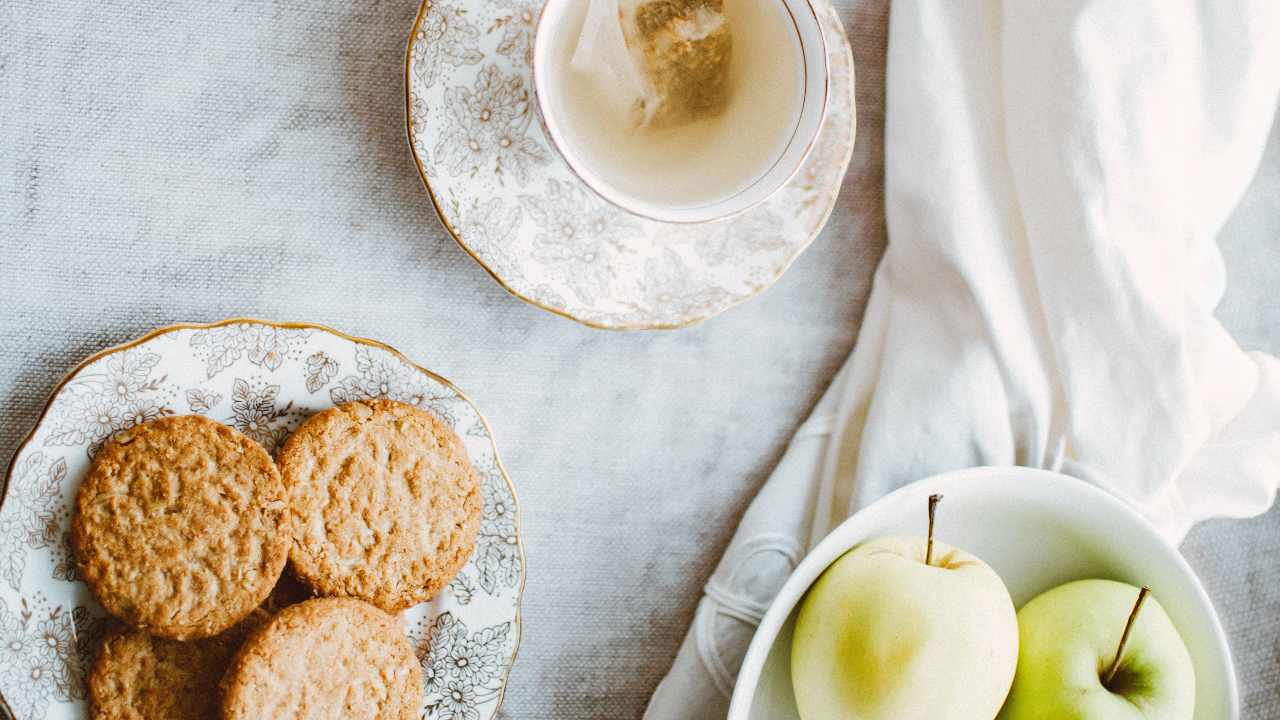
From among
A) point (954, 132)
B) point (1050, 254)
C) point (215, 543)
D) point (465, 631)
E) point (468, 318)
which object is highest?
point (954, 132)

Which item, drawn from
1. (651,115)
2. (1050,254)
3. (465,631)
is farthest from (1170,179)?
(465,631)

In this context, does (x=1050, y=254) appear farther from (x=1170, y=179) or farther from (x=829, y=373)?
(x=829, y=373)

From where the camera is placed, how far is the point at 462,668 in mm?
1057

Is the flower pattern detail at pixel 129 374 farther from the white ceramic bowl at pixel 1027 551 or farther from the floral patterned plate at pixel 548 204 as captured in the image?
the white ceramic bowl at pixel 1027 551

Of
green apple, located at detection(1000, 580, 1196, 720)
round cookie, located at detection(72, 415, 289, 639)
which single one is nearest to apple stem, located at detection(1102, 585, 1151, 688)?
green apple, located at detection(1000, 580, 1196, 720)

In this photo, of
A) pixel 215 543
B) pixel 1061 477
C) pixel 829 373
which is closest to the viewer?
pixel 215 543

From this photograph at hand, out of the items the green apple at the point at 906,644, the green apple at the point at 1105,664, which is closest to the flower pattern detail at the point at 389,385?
the green apple at the point at 906,644

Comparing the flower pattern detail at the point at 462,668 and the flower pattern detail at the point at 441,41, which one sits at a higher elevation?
the flower pattern detail at the point at 441,41

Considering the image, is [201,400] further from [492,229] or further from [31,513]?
[492,229]

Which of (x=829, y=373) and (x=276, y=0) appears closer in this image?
(x=276, y=0)

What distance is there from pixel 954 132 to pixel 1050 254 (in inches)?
6.8

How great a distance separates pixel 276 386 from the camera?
1.02 metres

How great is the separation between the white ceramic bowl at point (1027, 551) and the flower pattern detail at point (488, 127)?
0.51 metres

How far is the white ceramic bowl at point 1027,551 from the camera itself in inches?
40.6
